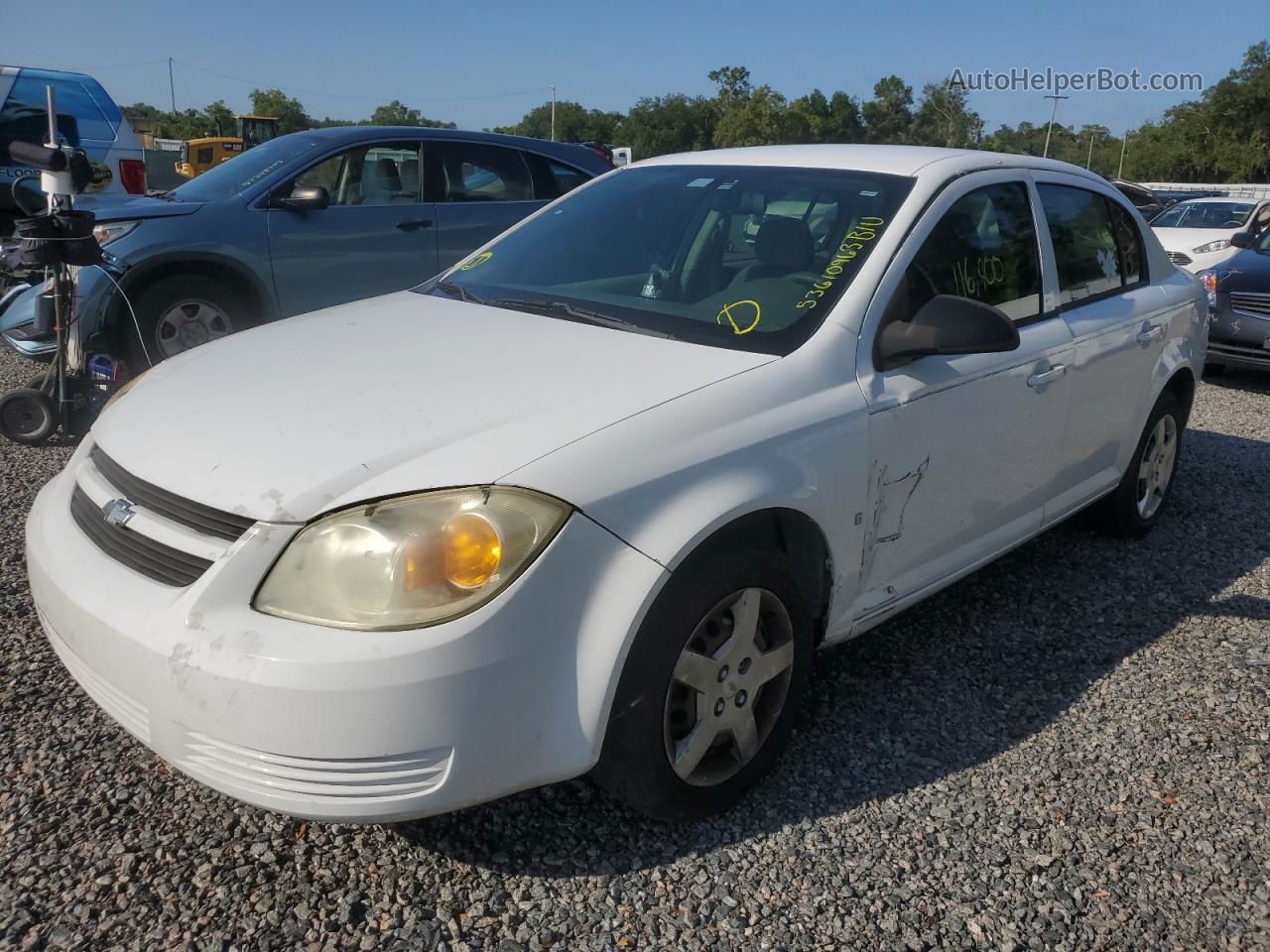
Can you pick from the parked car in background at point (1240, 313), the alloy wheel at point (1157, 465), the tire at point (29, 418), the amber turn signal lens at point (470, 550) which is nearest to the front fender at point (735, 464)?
the amber turn signal lens at point (470, 550)

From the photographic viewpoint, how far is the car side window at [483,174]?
718cm

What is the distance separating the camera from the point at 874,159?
331 cm

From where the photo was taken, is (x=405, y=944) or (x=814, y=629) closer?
(x=405, y=944)

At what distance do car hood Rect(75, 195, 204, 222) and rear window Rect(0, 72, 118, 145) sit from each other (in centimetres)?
375

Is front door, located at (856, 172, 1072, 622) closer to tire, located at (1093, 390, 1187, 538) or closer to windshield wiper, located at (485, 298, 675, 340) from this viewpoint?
windshield wiper, located at (485, 298, 675, 340)

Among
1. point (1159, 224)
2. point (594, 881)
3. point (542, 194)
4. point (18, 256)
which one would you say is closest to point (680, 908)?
point (594, 881)

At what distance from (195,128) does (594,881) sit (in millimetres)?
85260

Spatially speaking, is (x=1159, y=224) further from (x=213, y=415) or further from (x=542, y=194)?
(x=213, y=415)

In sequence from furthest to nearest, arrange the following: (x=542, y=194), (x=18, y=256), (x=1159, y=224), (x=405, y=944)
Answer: (x=1159, y=224), (x=542, y=194), (x=18, y=256), (x=405, y=944)

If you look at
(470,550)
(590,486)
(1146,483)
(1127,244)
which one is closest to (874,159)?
(1127,244)

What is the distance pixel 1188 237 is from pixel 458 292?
11.4 metres

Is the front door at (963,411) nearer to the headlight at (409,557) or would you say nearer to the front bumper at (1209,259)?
the headlight at (409,557)

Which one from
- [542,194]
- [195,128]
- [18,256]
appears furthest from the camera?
[195,128]

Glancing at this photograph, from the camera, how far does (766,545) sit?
103 inches
